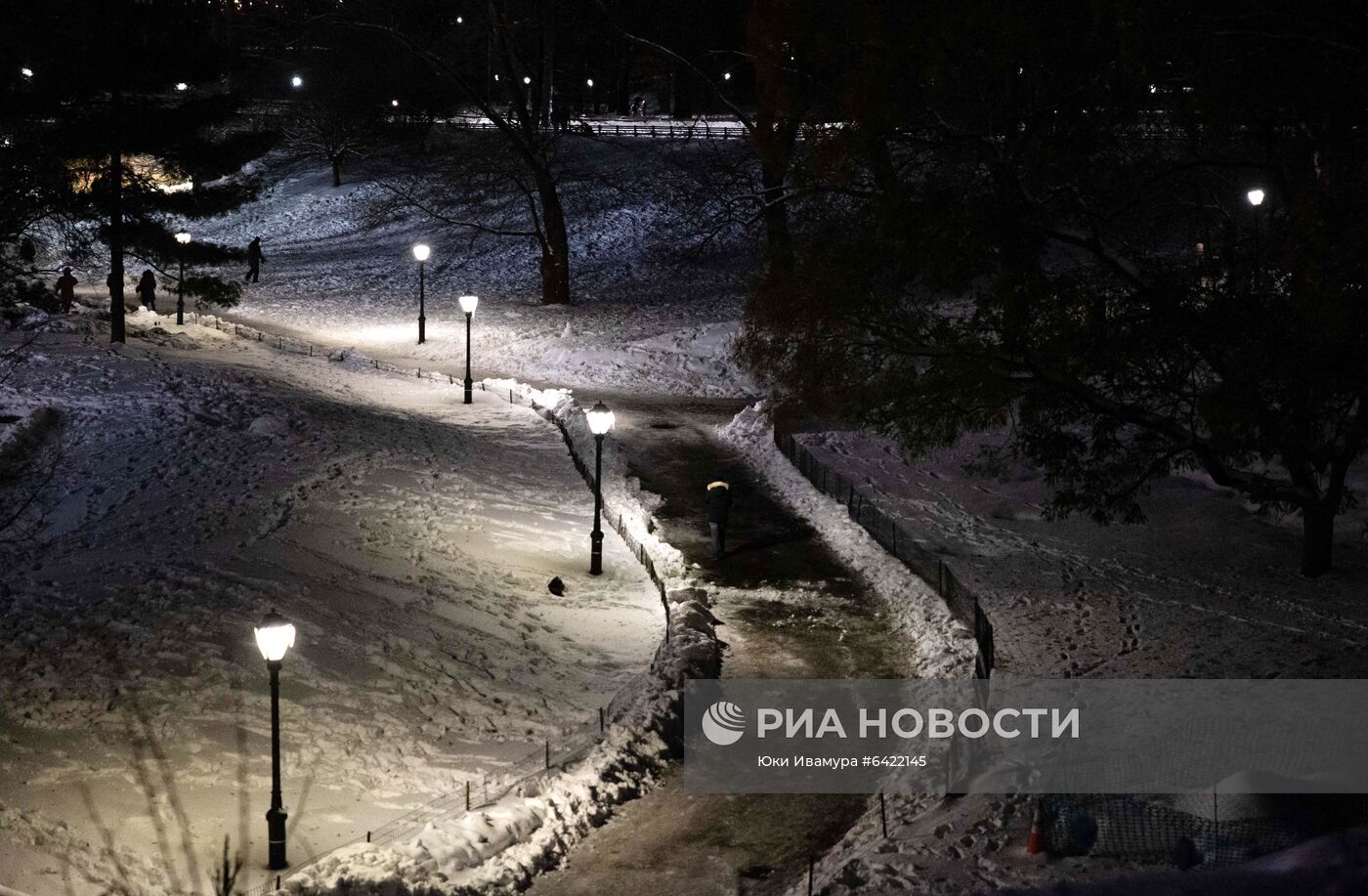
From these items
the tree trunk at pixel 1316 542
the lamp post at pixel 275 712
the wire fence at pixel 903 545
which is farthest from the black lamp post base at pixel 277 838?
the tree trunk at pixel 1316 542

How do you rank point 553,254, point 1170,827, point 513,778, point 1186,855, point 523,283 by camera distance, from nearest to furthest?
point 1186,855
point 1170,827
point 513,778
point 553,254
point 523,283

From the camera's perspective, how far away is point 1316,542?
20438mm

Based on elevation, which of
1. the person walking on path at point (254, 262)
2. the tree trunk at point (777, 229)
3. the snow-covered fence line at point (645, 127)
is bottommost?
the person walking on path at point (254, 262)

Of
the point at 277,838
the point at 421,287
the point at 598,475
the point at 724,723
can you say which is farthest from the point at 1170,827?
the point at 421,287

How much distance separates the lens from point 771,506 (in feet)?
78.6

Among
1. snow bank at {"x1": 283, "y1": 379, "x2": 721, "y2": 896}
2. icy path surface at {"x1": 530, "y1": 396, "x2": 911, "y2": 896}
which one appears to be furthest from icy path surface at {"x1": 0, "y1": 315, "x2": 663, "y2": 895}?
icy path surface at {"x1": 530, "y1": 396, "x2": 911, "y2": 896}

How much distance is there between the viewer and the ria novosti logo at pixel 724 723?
1452 centimetres

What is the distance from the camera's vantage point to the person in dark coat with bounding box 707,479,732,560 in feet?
67.8

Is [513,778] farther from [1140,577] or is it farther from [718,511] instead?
[1140,577]

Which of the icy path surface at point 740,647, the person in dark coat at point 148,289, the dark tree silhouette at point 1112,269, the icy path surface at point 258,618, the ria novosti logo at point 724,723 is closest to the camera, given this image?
the icy path surface at point 740,647

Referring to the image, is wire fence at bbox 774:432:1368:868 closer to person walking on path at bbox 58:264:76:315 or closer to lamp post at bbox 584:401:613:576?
lamp post at bbox 584:401:613:576

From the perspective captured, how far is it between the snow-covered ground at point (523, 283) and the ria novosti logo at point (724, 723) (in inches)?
764

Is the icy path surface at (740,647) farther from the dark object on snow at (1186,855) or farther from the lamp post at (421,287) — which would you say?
the lamp post at (421,287)

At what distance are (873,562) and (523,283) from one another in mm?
29507
